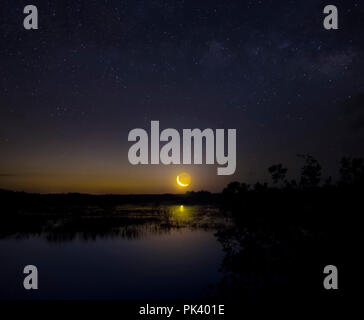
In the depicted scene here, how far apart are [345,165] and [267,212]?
2.88 meters

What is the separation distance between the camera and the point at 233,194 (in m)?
10.3

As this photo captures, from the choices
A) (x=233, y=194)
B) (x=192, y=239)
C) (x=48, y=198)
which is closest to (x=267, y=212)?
(x=233, y=194)

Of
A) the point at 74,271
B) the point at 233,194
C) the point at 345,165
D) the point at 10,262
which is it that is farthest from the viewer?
the point at 10,262

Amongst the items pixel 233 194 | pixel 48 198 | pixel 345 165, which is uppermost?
pixel 345 165

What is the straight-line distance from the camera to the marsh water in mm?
14648

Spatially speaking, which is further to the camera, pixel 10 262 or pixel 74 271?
pixel 10 262

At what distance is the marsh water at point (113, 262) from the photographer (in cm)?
1465

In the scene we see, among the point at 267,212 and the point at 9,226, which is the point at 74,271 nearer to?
the point at 267,212

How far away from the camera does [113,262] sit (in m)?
18.9
